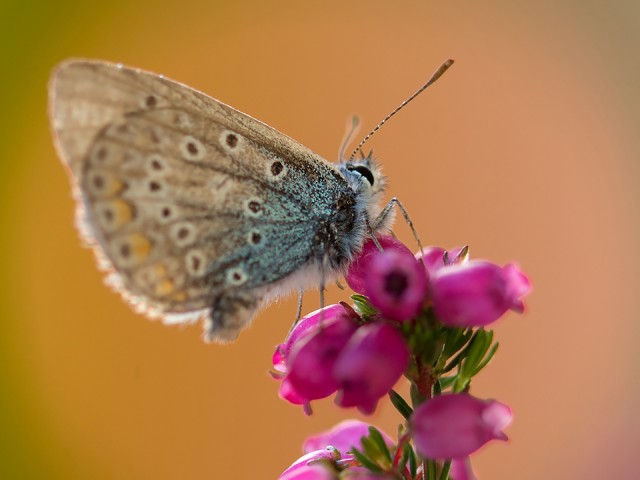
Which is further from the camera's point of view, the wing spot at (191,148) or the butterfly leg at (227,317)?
the wing spot at (191,148)

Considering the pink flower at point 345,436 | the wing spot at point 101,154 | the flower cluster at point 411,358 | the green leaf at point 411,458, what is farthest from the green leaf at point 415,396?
the wing spot at point 101,154

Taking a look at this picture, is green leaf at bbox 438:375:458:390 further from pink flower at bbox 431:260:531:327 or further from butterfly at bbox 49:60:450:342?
butterfly at bbox 49:60:450:342

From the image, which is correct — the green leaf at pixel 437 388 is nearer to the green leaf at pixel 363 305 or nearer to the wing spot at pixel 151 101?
the green leaf at pixel 363 305

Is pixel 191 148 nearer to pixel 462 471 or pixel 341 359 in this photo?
pixel 341 359

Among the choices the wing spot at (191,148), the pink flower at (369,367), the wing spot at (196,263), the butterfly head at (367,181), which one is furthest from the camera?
the butterfly head at (367,181)

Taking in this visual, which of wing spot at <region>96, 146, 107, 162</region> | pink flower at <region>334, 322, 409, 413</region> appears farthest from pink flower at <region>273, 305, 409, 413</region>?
wing spot at <region>96, 146, 107, 162</region>

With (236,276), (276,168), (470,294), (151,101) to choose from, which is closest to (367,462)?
(470,294)
